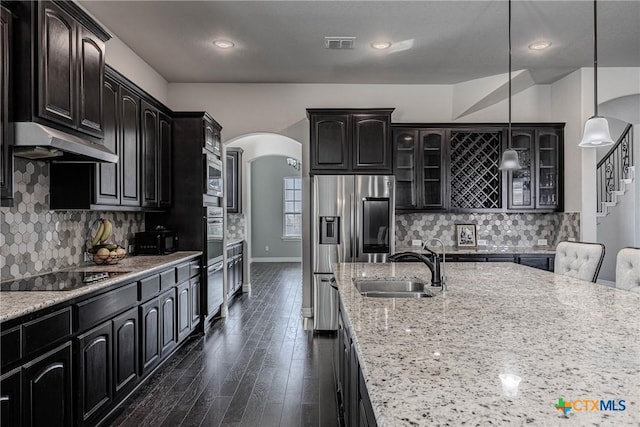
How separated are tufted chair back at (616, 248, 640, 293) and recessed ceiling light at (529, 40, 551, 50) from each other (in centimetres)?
252

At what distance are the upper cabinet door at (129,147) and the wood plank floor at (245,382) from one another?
1.50 metres

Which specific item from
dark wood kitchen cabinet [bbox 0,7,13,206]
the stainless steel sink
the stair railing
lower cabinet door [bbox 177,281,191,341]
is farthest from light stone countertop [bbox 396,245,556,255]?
dark wood kitchen cabinet [bbox 0,7,13,206]

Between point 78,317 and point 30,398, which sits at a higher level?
point 78,317

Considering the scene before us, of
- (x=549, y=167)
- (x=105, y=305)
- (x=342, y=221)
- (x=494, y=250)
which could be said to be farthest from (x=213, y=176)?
(x=549, y=167)

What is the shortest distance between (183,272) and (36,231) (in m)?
1.39

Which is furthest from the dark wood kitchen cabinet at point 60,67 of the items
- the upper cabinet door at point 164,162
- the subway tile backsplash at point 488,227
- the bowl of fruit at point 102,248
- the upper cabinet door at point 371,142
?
the subway tile backsplash at point 488,227


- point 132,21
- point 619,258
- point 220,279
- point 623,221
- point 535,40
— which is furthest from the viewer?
point 623,221

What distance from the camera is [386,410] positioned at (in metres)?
0.86

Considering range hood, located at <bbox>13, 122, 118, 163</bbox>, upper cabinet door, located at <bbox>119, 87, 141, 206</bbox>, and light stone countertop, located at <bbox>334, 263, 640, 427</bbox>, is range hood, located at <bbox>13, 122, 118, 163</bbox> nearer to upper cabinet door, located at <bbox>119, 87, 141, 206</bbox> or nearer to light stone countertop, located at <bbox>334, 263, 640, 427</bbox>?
upper cabinet door, located at <bbox>119, 87, 141, 206</bbox>

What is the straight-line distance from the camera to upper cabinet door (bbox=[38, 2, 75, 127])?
2.28 metres

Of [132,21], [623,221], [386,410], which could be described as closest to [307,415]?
[386,410]

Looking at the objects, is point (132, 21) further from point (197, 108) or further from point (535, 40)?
point (535, 40)

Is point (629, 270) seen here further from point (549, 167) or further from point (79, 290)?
point (549, 167)

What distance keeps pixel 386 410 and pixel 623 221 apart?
7237 mm
